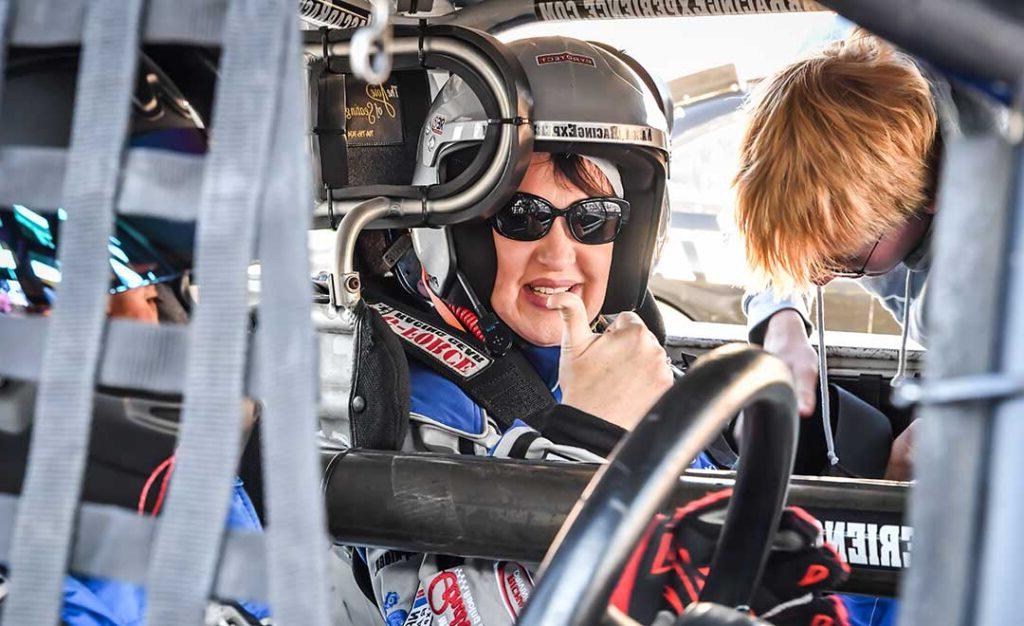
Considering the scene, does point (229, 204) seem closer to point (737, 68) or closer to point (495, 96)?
point (495, 96)

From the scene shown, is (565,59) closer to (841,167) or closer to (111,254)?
(841,167)

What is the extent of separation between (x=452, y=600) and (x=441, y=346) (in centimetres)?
44

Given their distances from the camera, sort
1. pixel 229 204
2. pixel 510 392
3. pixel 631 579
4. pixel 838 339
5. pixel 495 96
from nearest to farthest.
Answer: pixel 229 204
pixel 631 579
pixel 495 96
pixel 510 392
pixel 838 339

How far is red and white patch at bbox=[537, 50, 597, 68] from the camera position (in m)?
1.73

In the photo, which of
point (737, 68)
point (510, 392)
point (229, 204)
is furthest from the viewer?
point (737, 68)

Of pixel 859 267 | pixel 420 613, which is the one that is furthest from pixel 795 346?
pixel 420 613

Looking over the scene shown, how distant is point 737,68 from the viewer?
4434mm

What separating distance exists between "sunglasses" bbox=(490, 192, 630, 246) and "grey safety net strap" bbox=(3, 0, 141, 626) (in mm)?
1138

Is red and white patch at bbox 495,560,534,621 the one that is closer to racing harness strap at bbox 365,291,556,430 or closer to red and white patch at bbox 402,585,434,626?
red and white patch at bbox 402,585,434,626

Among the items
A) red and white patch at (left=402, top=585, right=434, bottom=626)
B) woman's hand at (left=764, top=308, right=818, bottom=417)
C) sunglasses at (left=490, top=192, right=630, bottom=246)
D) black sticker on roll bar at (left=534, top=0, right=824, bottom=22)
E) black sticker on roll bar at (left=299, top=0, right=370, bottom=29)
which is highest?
black sticker on roll bar at (left=534, top=0, right=824, bottom=22)

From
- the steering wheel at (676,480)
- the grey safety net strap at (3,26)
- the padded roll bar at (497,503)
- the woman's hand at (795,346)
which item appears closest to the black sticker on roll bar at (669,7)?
the woman's hand at (795,346)

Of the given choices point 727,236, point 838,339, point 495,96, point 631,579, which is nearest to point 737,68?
point 838,339

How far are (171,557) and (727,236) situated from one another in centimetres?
146

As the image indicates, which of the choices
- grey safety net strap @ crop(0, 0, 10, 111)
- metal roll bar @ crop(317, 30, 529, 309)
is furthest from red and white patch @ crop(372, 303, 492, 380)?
grey safety net strap @ crop(0, 0, 10, 111)
